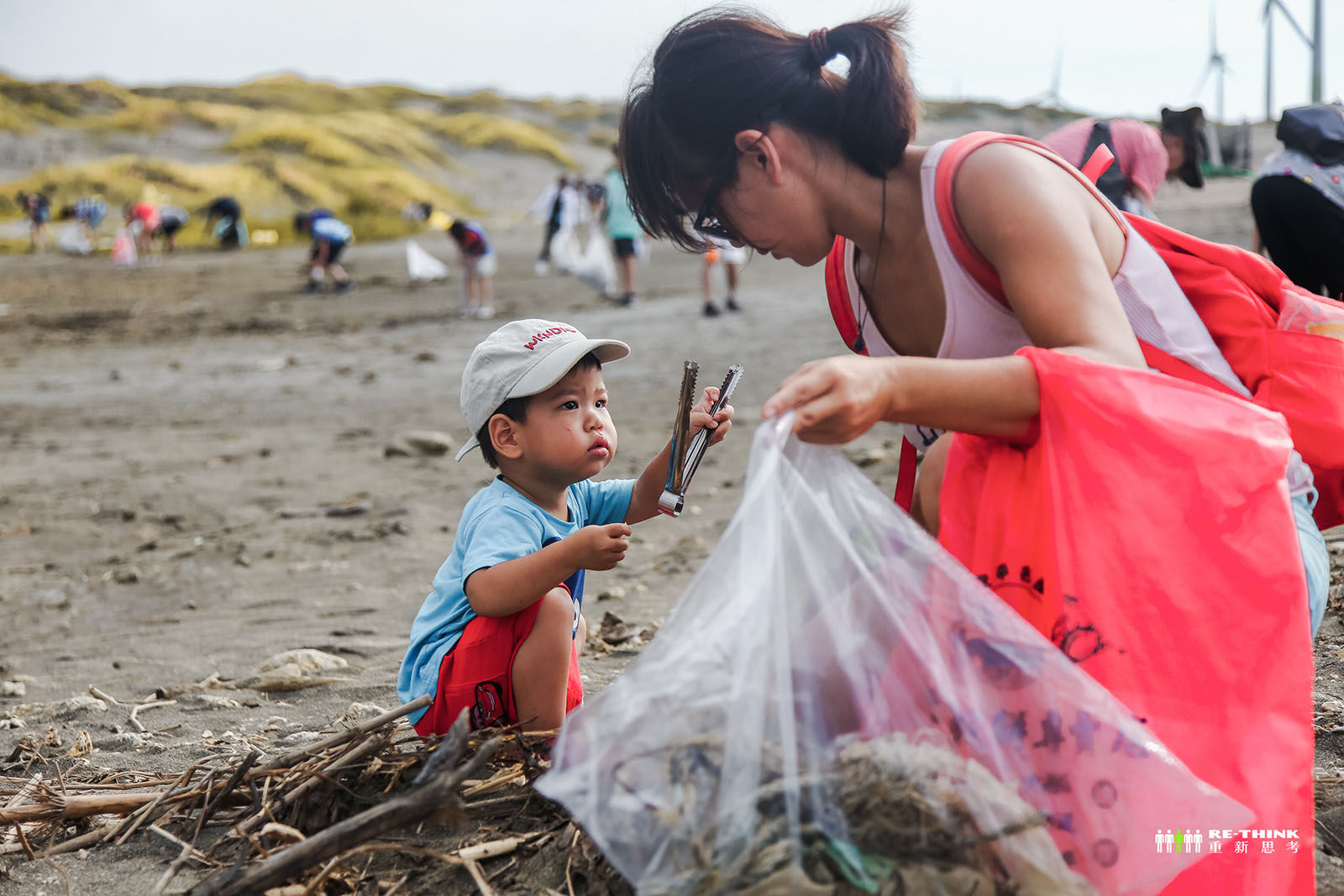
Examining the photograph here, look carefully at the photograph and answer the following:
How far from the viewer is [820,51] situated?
168 cm

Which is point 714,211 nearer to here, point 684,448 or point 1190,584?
point 684,448

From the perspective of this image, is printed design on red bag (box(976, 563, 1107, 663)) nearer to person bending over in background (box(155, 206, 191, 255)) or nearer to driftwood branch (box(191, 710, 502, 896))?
driftwood branch (box(191, 710, 502, 896))

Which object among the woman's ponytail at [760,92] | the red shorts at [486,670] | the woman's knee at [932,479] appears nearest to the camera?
the woman's knee at [932,479]

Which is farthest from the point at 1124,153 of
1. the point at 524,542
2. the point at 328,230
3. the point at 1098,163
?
the point at 328,230

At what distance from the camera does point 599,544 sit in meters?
1.74

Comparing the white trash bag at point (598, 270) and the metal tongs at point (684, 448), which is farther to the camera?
the white trash bag at point (598, 270)

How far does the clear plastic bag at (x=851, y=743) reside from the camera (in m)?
1.15

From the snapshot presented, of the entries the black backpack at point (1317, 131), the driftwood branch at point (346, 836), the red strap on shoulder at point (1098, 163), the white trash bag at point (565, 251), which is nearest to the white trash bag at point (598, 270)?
the white trash bag at point (565, 251)

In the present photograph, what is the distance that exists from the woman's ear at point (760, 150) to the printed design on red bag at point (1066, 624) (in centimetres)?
71

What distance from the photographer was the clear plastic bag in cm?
115

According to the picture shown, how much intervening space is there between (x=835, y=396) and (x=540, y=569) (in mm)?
702

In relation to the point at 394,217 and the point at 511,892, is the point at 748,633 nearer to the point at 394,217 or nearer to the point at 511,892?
the point at 511,892

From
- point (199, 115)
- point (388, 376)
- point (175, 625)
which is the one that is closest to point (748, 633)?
point (175, 625)

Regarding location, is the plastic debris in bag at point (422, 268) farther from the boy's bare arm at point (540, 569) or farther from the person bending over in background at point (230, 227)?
the boy's bare arm at point (540, 569)
